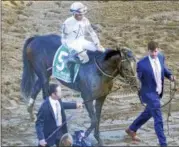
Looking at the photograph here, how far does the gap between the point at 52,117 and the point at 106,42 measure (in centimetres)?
1050

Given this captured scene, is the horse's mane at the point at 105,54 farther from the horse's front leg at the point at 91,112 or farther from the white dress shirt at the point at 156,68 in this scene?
the horse's front leg at the point at 91,112

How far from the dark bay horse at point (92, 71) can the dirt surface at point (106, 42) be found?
2.37ft

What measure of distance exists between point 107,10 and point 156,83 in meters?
13.0

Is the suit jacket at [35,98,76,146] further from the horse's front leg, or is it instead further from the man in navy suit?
the horse's front leg

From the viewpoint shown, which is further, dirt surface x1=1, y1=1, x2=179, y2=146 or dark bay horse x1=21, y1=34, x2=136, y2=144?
dirt surface x1=1, y1=1, x2=179, y2=146

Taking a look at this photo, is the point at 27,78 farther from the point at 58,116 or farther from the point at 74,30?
the point at 58,116

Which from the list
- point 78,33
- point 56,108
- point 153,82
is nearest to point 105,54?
point 78,33

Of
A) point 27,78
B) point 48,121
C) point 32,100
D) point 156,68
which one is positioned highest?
point 156,68

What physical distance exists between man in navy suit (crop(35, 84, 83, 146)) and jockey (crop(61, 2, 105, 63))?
226 cm

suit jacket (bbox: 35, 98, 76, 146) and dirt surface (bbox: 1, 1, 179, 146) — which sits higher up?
suit jacket (bbox: 35, 98, 76, 146)

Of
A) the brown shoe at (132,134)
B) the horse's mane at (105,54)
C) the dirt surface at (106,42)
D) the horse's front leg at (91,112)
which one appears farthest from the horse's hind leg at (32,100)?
the brown shoe at (132,134)

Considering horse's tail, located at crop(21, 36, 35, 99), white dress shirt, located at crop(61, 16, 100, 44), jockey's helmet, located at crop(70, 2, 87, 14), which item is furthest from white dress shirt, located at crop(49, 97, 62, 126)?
horse's tail, located at crop(21, 36, 35, 99)

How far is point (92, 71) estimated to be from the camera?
1277 centimetres

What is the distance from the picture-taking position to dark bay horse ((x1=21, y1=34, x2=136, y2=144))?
40.5 ft
